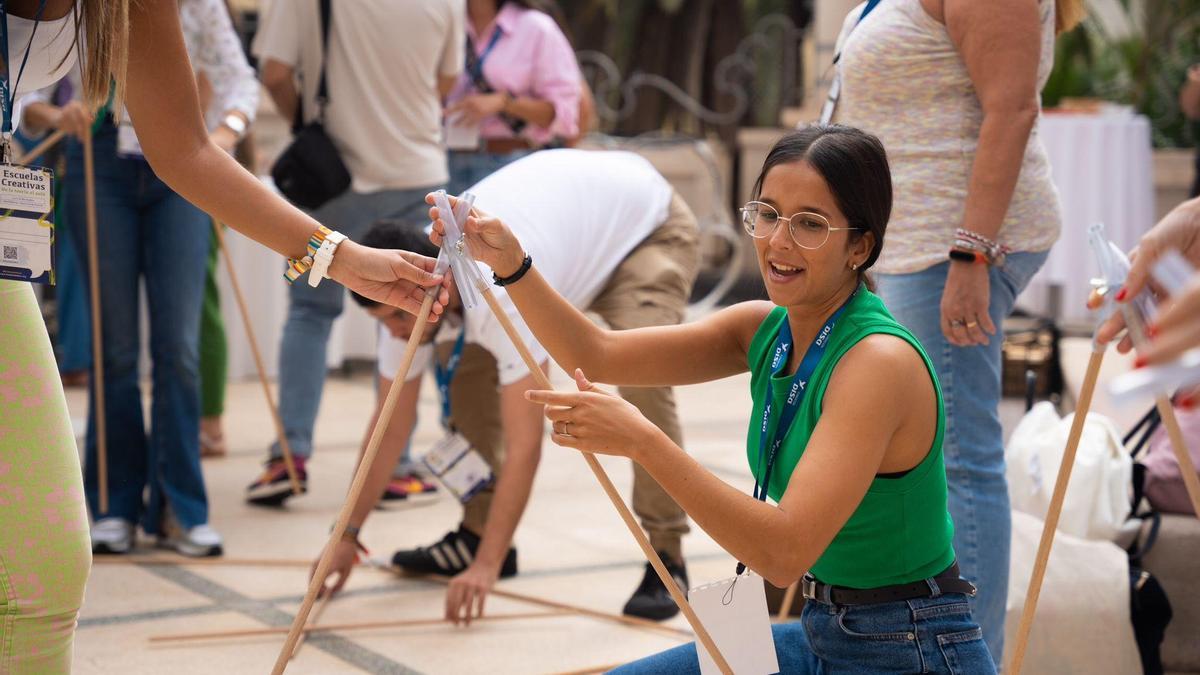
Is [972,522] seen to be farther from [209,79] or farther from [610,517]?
[209,79]

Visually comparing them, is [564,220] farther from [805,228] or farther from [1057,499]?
[1057,499]

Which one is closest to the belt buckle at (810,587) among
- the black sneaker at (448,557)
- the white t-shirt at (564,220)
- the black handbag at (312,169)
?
the white t-shirt at (564,220)

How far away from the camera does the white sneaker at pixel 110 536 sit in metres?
3.54

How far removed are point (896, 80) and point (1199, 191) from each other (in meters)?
4.57

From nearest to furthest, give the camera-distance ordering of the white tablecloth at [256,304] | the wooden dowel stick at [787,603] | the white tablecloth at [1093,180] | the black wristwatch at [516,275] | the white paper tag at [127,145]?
the black wristwatch at [516,275] < the wooden dowel stick at [787,603] < the white paper tag at [127,145] < the white tablecloth at [256,304] < the white tablecloth at [1093,180]

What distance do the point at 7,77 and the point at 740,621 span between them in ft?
3.81

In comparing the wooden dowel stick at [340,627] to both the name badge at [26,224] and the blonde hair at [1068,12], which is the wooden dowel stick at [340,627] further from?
the blonde hair at [1068,12]

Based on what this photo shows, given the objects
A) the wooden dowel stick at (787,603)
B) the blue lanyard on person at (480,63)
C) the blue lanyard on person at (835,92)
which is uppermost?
the blue lanyard on person at (835,92)

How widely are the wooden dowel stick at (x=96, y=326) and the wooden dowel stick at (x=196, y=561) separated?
137mm

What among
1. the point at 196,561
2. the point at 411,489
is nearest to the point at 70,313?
the point at 411,489

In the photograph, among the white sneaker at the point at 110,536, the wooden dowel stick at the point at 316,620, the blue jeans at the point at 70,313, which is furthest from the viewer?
the blue jeans at the point at 70,313

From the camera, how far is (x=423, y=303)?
1937mm

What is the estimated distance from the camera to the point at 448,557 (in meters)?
3.48

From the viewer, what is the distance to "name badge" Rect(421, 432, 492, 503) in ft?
10.8
